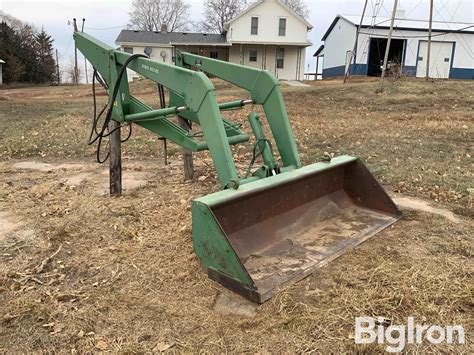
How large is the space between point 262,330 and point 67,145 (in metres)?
7.24

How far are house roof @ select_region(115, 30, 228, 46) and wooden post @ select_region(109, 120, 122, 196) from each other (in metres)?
29.6

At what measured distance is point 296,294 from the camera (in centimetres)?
295

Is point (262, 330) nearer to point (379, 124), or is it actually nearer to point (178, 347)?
point (178, 347)

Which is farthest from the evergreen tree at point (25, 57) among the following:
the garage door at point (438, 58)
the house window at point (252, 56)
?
the garage door at point (438, 58)

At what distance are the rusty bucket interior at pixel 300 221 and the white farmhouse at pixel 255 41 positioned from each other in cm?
2863

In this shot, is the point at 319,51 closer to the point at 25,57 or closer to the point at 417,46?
the point at 417,46

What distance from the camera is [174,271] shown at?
335 centimetres

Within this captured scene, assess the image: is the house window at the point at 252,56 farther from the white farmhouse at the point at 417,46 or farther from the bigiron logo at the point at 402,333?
the bigiron logo at the point at 402,333

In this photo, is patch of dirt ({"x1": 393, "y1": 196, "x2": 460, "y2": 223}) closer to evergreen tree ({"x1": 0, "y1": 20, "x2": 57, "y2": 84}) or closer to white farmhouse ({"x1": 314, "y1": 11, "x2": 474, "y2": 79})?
white farmhouse ({"x1": 314, "y1": 11, "x2": 474, "y2": 79})

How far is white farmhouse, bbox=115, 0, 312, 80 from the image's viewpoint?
3145 cm

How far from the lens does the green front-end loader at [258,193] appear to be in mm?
3072

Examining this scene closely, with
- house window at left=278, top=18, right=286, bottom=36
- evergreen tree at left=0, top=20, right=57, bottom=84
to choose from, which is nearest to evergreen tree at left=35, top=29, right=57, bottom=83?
evergreen tree at left=0, top=20, right=57, bottom=84

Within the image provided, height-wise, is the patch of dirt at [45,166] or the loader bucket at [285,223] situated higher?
the loader bucket at [285,223]

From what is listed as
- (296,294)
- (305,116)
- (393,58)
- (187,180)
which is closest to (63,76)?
(393,58)
